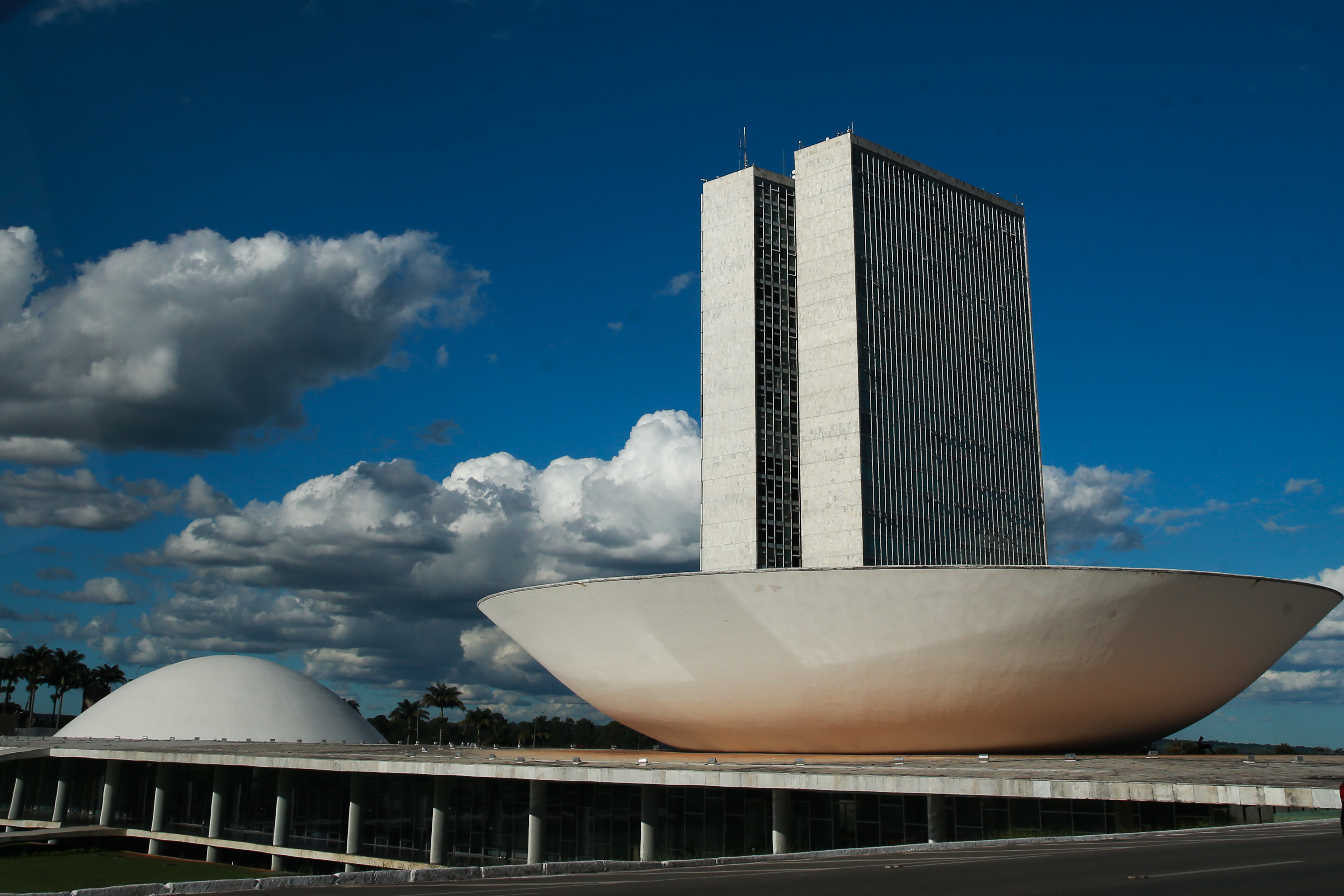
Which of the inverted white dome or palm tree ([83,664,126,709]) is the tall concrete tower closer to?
the inverted white dome

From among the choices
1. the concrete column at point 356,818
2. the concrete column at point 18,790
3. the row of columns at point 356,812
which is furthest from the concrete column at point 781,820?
the concrete column at point 18,790

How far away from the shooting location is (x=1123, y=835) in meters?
16.2

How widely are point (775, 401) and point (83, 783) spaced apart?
53.5 m

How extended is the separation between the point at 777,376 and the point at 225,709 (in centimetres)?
4674

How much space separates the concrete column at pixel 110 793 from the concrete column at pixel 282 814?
9.26 m

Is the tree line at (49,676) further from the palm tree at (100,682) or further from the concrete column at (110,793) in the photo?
the concrete column at (110,793)

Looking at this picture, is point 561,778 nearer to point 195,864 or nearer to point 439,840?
point 439,840

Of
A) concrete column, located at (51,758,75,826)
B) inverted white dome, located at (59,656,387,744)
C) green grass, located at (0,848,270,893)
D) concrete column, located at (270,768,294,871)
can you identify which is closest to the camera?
green grass, located at (0,848,270,893)

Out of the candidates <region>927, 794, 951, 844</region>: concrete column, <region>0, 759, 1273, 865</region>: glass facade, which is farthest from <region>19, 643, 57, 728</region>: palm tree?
<region>927, 794, 951, 844</region>: concrete column

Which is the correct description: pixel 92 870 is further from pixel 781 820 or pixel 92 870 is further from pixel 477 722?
pixel 477 722

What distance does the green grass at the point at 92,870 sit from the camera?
3381 centimetres

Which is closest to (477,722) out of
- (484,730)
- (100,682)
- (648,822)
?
(484,730)

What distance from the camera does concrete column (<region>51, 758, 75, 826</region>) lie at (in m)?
45.4

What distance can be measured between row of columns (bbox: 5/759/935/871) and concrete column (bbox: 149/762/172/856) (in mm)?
24
